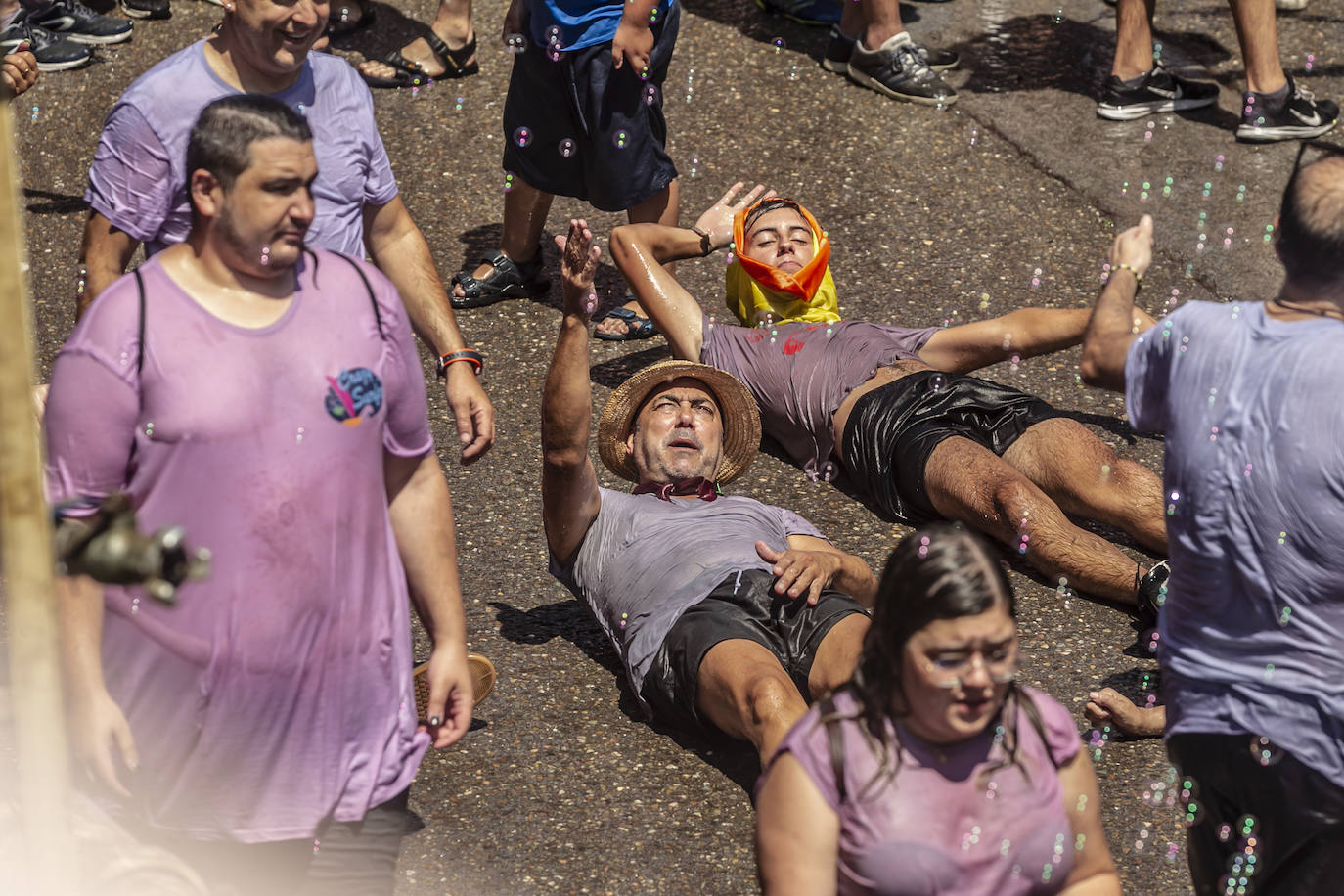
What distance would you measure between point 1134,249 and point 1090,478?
6.57 feet

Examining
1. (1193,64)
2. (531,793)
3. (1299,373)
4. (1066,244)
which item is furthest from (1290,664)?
(1193,64)

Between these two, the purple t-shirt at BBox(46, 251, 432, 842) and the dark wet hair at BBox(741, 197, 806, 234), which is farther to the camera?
the dark wet hair at BBox(741, 197, 806, 234)

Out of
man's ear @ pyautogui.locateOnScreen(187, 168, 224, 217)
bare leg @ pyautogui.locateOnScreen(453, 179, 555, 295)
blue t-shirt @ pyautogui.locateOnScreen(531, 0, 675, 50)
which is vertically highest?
man's ear @ pyautogui.locateOnScreen(187, 168, 224, 217)

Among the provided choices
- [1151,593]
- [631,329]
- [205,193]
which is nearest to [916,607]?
[205,193]

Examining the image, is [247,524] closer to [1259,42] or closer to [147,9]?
[1259,42]

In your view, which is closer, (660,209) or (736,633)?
(736,633)

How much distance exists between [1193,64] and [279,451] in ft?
21.7

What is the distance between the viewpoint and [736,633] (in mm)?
4066

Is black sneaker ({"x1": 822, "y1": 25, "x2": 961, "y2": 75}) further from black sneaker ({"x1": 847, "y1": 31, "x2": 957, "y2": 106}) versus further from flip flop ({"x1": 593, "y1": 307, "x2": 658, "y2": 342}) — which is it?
flip flop ({"x1": 593, "y1": 307, "x2": 658, "y2": 342})

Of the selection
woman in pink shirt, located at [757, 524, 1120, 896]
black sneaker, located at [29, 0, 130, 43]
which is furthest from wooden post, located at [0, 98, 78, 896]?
black sneaker, located at [29, 0, 130, 43]

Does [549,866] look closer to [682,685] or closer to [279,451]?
[682,685]

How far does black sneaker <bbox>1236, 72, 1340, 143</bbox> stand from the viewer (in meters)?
7.22

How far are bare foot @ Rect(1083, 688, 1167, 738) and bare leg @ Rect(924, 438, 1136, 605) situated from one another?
61 centimetres

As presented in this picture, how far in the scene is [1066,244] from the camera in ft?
21.8
